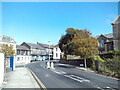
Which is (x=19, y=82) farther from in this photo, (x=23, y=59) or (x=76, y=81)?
(x=23, y=59)

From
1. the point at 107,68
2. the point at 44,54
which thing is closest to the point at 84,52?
the point at 107,68

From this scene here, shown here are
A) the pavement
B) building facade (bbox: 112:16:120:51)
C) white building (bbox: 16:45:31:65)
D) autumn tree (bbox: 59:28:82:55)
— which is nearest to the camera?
the pavement

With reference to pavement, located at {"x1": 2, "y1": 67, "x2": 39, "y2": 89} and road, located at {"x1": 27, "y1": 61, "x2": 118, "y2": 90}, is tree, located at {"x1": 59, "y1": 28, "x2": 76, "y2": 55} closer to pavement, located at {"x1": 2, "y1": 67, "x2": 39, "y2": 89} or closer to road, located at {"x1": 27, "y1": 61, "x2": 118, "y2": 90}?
road, located at {"x1": 27, "y1": 61, "x2": 118, "y2": 90}

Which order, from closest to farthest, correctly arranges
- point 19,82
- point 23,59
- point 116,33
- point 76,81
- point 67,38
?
Answer: point 19,82
point 76,81
point 116,33
point 67,38
point 23,59

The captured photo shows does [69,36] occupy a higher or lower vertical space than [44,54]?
higher

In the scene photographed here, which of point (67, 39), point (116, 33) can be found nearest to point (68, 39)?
point (67, 39)

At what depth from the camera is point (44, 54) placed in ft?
205

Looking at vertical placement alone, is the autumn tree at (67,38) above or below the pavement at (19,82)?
above

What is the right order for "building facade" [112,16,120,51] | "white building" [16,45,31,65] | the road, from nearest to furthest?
the road
"building facade" [112,16,120,51]
"white building" [16,45,31,65]

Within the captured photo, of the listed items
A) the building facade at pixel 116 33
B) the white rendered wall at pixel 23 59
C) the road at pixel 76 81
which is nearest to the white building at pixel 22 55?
the white rendered wall at pixel 23 59

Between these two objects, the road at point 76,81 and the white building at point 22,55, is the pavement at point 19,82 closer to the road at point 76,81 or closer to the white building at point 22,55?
the road at point 76,81

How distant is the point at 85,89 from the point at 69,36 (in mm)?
29480

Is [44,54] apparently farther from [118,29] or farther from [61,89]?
[61,89]

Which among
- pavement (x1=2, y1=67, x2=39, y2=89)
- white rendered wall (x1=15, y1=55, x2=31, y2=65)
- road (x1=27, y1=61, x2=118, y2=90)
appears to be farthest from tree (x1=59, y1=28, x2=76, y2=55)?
pavement (x1=2, y1=67, x2=39, y2=89)
